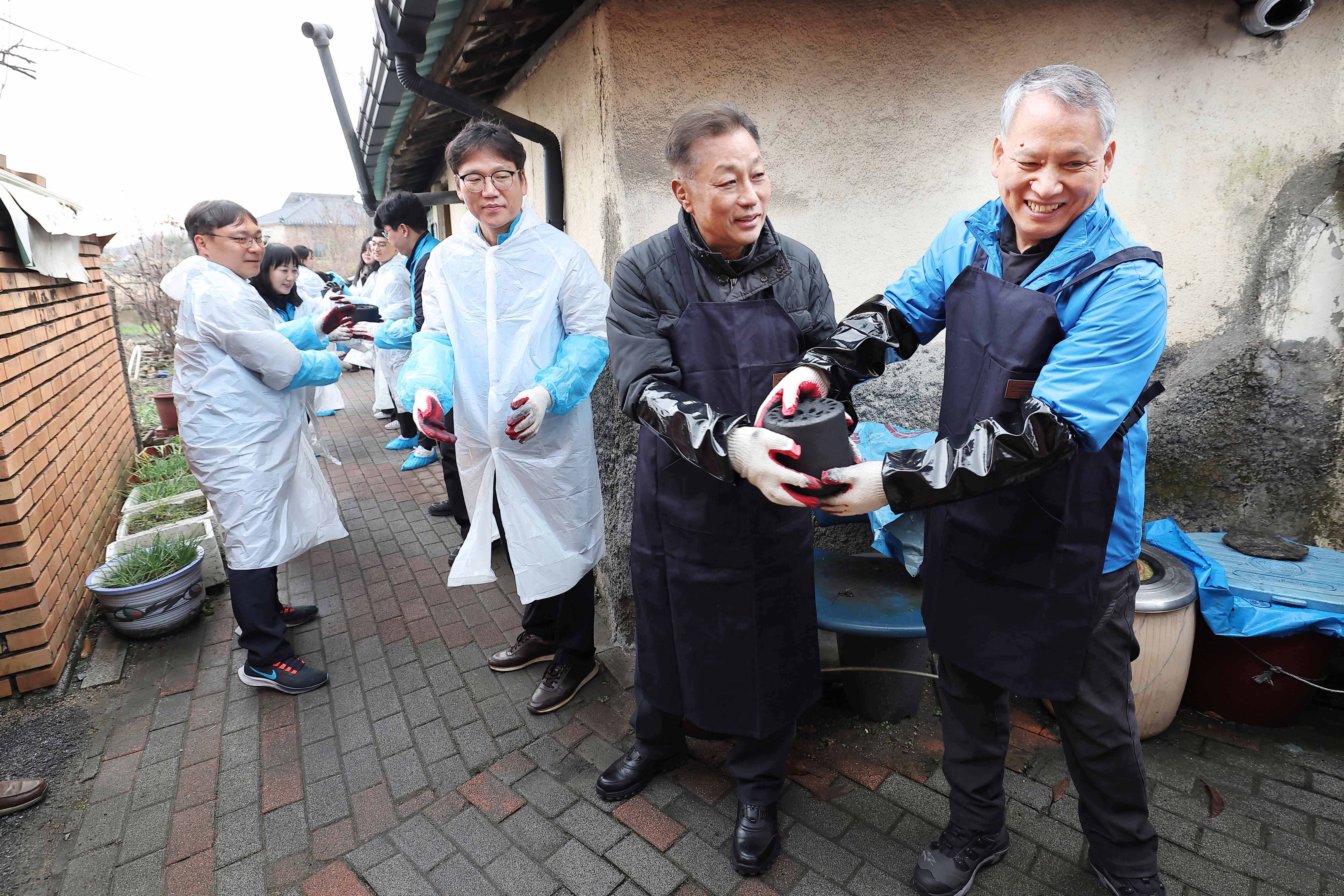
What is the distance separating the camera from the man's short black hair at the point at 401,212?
14.4 ft

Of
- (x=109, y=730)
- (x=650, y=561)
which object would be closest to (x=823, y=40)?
(x=650, y=561)

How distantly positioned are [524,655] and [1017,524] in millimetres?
2340

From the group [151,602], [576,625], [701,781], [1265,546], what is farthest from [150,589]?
[1265,546]

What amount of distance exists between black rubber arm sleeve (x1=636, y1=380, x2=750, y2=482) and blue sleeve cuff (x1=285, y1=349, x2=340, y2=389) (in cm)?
204

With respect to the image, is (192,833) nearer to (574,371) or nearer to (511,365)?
(511,365)

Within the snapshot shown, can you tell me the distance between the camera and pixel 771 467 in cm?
156

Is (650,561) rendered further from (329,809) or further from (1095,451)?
(329,809)

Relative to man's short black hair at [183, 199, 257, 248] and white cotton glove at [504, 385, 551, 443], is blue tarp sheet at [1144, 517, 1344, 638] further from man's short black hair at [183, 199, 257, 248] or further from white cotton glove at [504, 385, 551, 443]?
man's short black hair at [183, 199, 257, 248]

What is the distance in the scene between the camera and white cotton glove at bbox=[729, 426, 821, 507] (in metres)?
1.54

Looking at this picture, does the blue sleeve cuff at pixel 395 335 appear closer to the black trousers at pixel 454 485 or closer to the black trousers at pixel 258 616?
the black trousers at pixel 454 485

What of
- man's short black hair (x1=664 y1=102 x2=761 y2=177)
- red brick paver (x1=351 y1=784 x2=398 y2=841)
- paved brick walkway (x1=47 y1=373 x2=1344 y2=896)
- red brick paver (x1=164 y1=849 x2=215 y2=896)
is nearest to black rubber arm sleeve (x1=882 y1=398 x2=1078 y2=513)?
man's short black hair (x1=664 y1=102 x2=761 y2=177)

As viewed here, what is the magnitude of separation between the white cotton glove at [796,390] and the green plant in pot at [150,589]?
348 centimetres

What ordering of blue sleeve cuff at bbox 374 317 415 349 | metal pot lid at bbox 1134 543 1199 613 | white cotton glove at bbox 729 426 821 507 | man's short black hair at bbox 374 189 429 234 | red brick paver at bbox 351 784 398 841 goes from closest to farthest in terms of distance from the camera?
white cotton glove at bbox 729 426 821 507
red brick paver at bbox 351 784 398 841
metal pot lid at bbox 1134 543 1199 613
man's short black hair at bbox 374 189 429 234
blue sleeve cuff at bbox 374 317 415 349

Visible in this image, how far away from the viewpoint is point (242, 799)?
2514mm
